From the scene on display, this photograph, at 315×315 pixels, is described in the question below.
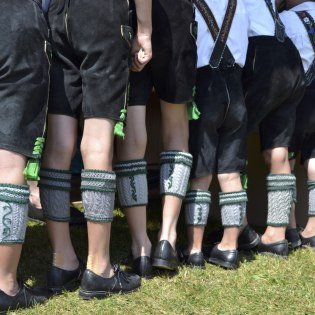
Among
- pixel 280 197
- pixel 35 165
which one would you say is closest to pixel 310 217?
pixel 280 197

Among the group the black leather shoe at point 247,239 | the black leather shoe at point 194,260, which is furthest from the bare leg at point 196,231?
the black leather shoe at point 247,239

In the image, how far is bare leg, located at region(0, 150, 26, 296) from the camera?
2.91 meters

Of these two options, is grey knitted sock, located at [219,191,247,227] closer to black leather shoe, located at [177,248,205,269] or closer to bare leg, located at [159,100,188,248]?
black leather shoe, located at [177,248,205,269]

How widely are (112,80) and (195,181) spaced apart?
92 centimetres

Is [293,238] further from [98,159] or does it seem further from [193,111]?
[98,159]

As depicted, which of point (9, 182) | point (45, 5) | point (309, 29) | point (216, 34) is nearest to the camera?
point (9, 182)

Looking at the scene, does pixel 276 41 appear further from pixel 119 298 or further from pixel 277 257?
pixel 119 298

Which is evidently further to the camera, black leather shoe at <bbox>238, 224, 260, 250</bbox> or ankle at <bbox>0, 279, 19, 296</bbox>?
black leather shoe at <bbox>238, 224, 260, 250</bbox>

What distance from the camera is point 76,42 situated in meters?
3.07

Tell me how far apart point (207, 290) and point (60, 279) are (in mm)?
727

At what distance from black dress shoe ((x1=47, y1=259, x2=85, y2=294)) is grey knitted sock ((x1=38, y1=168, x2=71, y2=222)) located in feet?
0.83

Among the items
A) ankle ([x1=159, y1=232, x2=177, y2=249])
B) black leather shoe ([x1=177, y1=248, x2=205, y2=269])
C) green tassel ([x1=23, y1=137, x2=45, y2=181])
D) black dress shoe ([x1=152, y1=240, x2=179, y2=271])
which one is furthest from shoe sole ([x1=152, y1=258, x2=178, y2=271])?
green tassel ([x1=23, y1=137, x2=45, y2=181])

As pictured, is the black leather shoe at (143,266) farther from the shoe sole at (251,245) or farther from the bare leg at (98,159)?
the shoe sole at (251,245)

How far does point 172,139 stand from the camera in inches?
140
